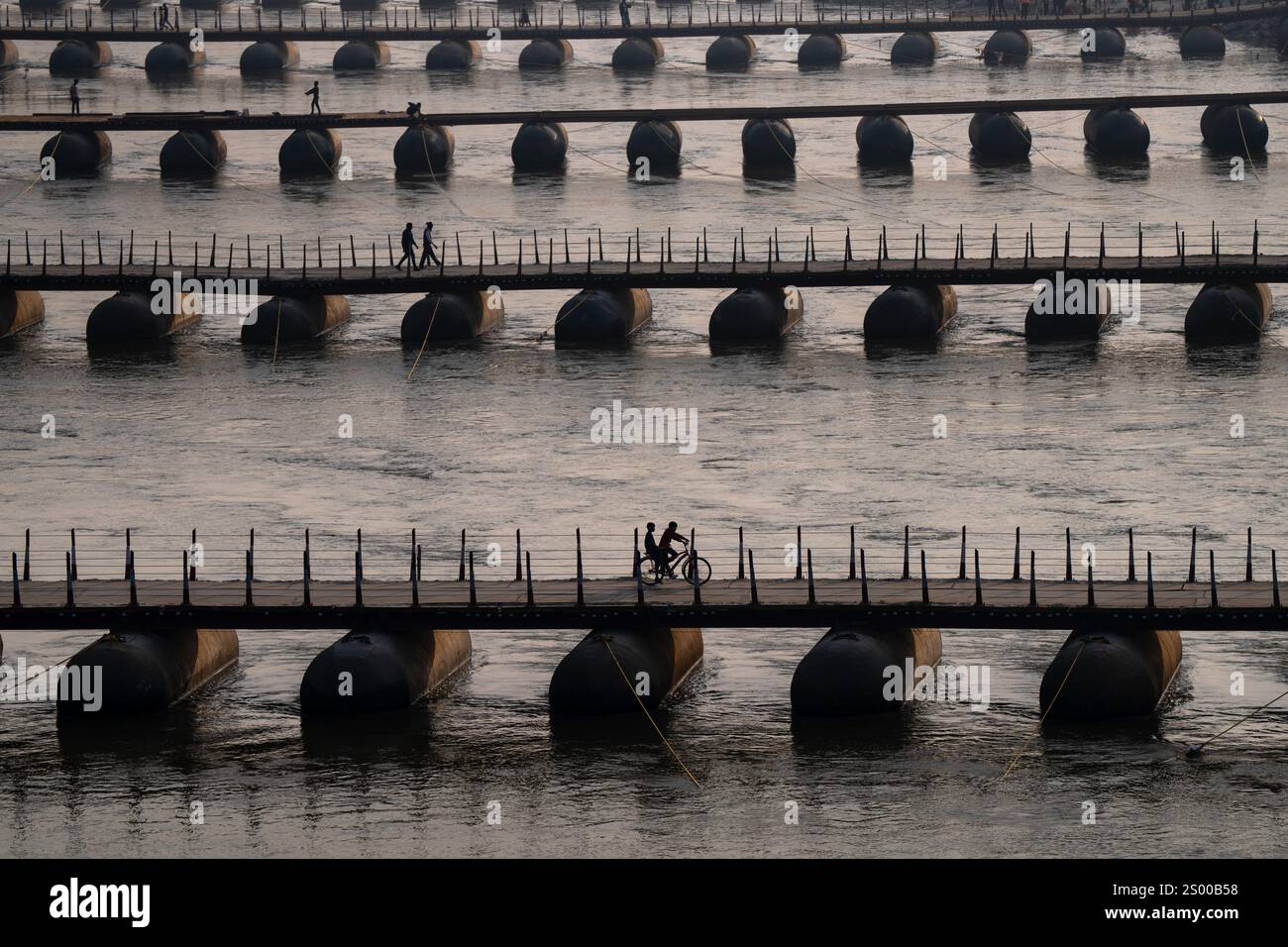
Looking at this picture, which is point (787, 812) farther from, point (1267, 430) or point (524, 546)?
point (1267, 430)

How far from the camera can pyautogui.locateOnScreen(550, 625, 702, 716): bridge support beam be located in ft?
206

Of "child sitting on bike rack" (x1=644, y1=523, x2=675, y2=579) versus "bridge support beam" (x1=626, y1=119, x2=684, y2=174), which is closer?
"child sitting on bike rack" (x1=644, y1=523, x2=675, y2=579)

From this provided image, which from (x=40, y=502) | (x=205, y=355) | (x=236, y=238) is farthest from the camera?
(x=236, y=238)

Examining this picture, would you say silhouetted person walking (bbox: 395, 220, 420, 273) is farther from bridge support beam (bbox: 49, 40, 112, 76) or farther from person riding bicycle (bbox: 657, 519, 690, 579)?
bridge support beam (bbox: 49, 40, 112, 76)

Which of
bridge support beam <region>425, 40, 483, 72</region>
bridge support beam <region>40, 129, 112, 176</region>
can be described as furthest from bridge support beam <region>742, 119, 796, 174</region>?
bridge support beam <region>425, 40, 483, 72</region>

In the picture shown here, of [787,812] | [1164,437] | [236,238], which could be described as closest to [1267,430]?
[1164,437]

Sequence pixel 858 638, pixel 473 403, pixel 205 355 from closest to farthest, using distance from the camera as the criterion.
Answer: pixel 858 638 < pixel 473 403 < pixel 205 355

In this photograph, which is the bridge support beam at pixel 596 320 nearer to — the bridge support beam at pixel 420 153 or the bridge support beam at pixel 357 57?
the bridge support beam at pixel 420 153

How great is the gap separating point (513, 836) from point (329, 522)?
26.2 m

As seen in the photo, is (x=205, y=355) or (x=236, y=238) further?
(x=236, y=238)

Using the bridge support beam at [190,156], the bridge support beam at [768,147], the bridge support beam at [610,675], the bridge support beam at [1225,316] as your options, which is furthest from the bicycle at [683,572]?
the bridge support beam at [190,156]

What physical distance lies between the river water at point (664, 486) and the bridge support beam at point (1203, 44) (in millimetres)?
23616

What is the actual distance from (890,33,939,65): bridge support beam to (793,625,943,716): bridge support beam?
422 ft

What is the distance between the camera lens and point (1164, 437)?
3548 inches
